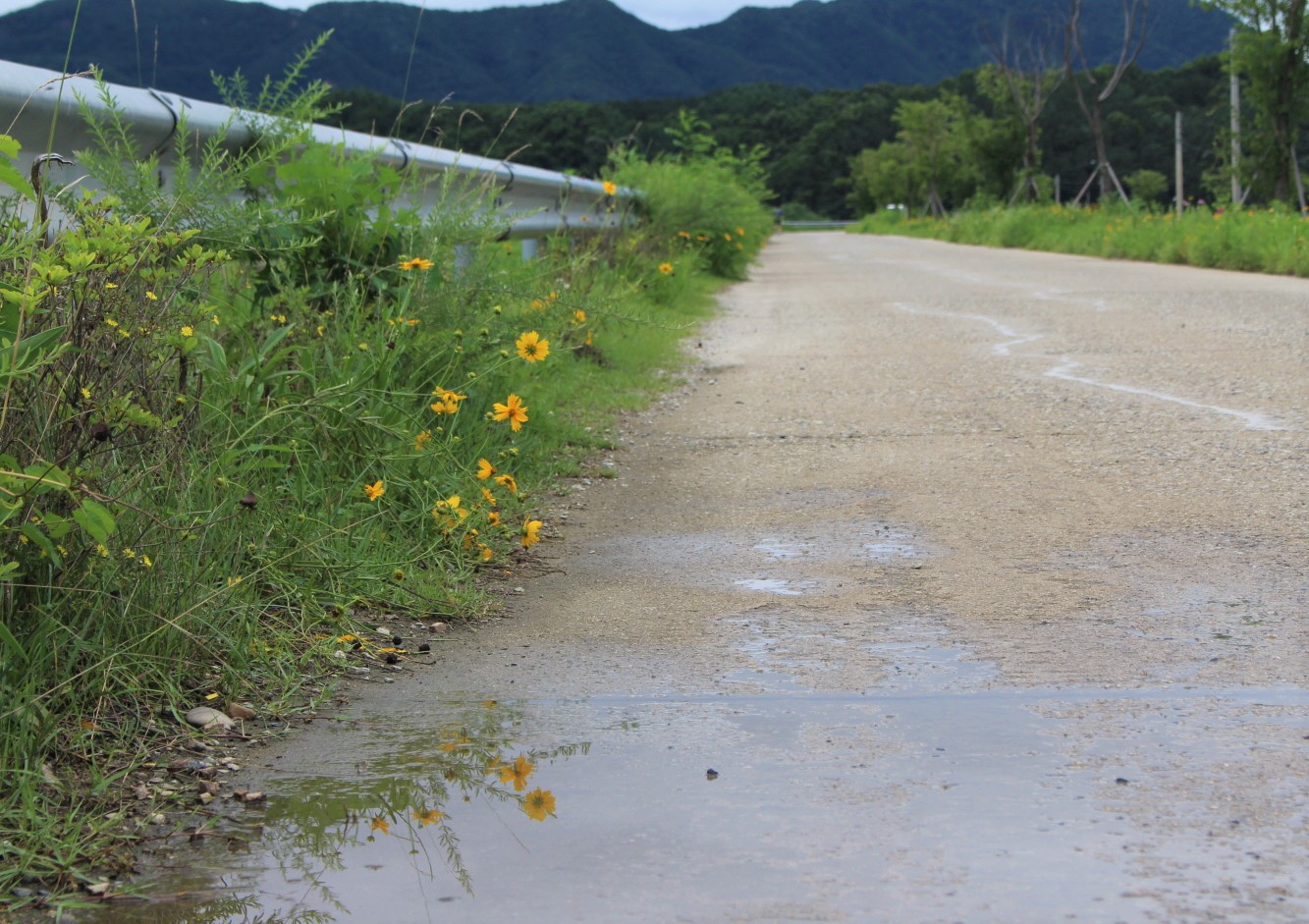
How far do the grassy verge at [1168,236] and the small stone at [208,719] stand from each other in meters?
15.7

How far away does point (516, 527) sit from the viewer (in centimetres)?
486

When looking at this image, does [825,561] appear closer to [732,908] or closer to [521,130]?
[732,908]

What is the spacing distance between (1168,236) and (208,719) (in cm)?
2101

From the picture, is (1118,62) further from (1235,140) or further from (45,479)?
(45,479)

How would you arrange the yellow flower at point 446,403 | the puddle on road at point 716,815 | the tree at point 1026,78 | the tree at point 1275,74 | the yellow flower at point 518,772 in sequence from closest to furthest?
the puddle on road at point 716,815
the yellow flower at point 518,772
the yellow flower at point 446,403
the tree at point 1275,74
the tree at point 1026,78

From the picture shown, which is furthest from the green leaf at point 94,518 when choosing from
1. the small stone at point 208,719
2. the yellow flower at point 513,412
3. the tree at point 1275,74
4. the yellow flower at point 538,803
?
the tree at point 1275,74

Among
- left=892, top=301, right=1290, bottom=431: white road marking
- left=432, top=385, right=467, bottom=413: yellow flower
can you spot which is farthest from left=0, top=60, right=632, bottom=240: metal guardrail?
left=892, top=301, right=1290, bottom=431: white road marking

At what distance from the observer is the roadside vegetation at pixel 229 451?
8.94 feet

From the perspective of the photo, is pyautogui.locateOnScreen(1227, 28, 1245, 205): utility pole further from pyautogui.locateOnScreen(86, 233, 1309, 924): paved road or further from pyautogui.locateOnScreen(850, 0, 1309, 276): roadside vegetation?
pyautogui.locateOnScreen(86, 233, 1309, 924): paved road

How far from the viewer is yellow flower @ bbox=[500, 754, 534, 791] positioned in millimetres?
2699

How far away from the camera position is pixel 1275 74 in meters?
25.2

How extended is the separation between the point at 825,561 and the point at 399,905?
2.39m

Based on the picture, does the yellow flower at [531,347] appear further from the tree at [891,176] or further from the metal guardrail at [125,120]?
the tree at [891,176]

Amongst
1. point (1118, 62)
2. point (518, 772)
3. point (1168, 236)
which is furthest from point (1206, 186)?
point (518, 772)
